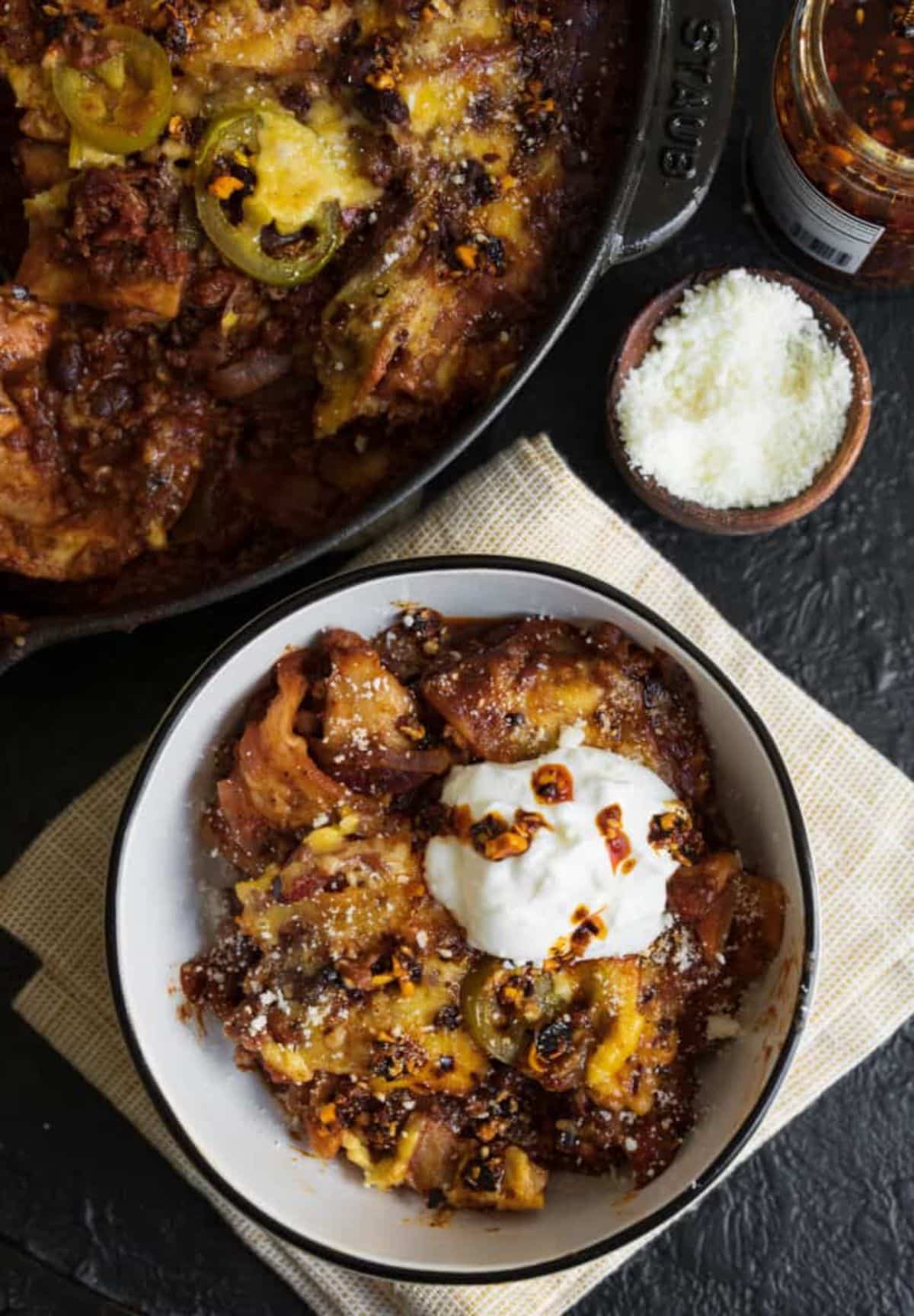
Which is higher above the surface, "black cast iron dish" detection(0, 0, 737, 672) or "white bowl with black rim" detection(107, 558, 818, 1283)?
"black cast iron dish" detection(0, 0, 737, 672)

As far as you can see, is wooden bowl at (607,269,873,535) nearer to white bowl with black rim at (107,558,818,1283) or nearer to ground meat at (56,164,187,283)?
white bowl with black rim at (107,558,818,1283)

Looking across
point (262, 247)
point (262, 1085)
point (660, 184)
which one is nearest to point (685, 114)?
point (660, 184)

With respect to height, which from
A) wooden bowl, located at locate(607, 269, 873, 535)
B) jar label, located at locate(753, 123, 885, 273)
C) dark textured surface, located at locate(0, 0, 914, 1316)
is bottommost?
dark textured surface, located at locate(0, 0, 914, 1316)

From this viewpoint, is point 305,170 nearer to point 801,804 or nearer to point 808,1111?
point 801,804

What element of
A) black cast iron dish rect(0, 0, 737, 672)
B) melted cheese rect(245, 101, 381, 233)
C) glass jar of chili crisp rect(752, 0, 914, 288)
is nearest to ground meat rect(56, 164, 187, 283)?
melted cheese rect(245, 101, 381, 233)

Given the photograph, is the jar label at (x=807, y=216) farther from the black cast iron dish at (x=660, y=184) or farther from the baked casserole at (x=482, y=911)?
the baked casserole at (x=482, y=911)

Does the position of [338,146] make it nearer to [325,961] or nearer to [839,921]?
[325,961]

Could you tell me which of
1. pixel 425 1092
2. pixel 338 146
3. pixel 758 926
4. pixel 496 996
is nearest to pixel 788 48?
pixel 338 146

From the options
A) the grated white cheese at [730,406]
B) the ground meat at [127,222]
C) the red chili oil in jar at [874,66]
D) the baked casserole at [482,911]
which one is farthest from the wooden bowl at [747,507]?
the ground meat at [127,222]
